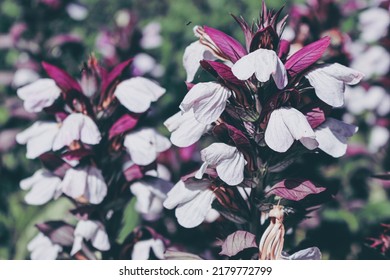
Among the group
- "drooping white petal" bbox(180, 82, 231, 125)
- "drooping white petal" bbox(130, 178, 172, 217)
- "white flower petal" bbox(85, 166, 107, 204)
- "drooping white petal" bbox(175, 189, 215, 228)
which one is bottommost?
"drooping white petal" bbox(130, 178, 172, 217)

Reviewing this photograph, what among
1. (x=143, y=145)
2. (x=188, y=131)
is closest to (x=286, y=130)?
(x=188, y=131)

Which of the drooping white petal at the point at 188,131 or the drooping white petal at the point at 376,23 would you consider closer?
the drooping white petal at the point at 188,131

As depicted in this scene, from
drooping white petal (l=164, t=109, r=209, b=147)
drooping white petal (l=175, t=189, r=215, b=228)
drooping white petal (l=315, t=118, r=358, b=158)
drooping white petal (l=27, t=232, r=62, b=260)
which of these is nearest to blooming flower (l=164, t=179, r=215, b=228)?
drooping white petal (l=175, t=189, r=215, b=228)

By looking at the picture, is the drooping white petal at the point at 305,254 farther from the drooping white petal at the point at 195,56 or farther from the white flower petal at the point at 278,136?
the drooping white petal at the point at 195,56

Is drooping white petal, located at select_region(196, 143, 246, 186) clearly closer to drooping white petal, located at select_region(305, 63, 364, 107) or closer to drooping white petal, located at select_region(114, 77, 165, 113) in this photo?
drooping white petal, located at select_region(305, 63, 364, 107)

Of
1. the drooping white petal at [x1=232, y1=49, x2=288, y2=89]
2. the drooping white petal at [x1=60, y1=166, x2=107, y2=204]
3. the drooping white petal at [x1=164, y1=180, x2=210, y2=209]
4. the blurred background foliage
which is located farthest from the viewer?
the blurred background foliage

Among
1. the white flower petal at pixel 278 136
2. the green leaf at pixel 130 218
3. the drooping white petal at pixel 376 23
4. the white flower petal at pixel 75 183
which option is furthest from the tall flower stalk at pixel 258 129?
the drooping white petal at pixel 376 23
